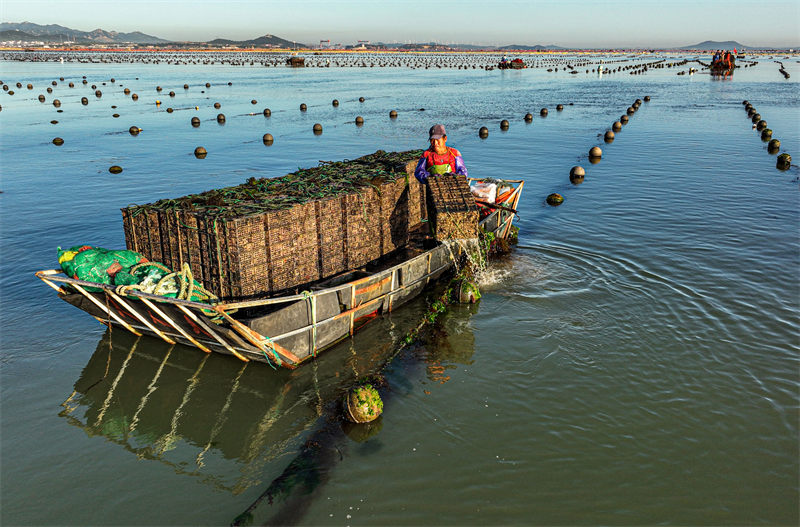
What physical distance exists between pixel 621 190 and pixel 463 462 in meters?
23.1

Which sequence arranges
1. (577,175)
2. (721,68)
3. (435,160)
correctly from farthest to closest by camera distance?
(721,68)
(577,175)
(435,160)

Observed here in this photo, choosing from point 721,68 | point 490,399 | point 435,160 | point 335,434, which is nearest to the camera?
point 335,434

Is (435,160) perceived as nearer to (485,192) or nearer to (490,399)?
(485,192)

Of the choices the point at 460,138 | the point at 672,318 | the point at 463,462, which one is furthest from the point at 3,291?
the point at 460,138

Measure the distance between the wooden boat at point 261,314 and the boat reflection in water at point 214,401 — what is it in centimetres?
50

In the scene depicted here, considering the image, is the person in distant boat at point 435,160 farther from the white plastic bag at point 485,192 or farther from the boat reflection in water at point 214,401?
the boat reflection in water at point 214,401

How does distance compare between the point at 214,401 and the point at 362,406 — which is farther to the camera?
the point at 214,401

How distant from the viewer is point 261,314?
1180 centimetres

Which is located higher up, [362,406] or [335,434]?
[362,406]

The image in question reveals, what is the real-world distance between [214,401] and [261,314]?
7.19 feet

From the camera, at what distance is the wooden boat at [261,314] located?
35.4 ft

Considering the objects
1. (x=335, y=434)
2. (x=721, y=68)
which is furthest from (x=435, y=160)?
(x=721, y=68)

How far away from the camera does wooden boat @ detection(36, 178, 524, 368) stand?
35.4 ft

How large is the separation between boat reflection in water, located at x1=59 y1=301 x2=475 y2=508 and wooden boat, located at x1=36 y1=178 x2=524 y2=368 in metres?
0.50
